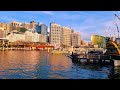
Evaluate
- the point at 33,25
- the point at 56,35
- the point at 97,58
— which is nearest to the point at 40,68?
the point at 56,35

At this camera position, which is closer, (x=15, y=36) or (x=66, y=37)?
(x=15, y=36)

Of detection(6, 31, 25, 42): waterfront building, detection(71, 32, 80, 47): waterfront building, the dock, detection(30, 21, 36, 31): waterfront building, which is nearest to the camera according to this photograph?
detection(30, 21, 36, 31): waterfront building

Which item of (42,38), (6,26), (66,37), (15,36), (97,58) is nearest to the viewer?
(6,26)

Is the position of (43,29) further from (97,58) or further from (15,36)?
(97,58)

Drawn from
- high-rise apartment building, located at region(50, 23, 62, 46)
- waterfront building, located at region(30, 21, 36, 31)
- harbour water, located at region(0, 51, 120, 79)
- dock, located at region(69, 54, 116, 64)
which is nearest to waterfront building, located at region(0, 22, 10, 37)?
waterfront building, located at region(30, 21, 36, 31)

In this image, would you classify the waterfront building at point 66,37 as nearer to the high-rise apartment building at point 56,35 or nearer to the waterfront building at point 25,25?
the high-rise apartment building at point 56,35

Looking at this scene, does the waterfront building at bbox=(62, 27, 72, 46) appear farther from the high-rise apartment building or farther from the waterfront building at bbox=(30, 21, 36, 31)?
the waterfront building at bbox=(30, 21, 36, 31)

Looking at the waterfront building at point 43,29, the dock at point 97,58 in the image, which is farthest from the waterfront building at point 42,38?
the dock at point 97,58

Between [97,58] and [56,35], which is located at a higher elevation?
[56,35]
